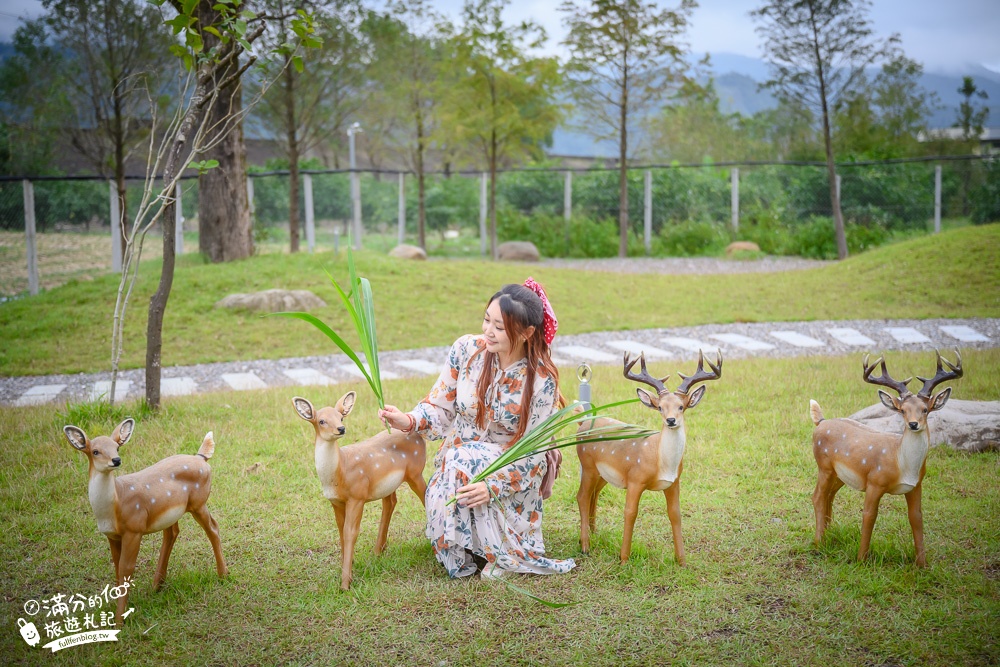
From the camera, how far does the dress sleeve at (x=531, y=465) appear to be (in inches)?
145

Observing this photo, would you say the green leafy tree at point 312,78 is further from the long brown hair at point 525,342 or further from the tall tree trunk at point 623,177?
the long brown hair at point 525,342

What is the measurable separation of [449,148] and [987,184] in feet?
41.2

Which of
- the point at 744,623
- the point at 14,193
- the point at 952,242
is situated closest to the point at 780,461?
the point at 744,623

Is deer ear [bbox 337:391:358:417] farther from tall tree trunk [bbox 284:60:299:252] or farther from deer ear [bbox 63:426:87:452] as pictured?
tall tree trunk [bbox 284:60:299:252]

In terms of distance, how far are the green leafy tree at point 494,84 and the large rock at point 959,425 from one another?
1185cm

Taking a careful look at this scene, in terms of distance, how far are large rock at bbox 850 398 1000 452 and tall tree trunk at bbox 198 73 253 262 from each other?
9.88 meters

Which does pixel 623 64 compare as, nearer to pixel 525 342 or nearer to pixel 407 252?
pixel 407 252

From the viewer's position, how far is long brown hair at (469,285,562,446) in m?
3.63

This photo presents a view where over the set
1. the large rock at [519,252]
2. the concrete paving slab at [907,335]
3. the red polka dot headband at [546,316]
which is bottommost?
the concrete paving slab at [907,335]

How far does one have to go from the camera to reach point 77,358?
8891mm

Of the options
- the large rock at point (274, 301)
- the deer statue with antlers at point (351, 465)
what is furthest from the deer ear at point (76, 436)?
the large rock at point (274, 301)

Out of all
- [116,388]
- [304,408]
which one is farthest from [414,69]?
[304,408]

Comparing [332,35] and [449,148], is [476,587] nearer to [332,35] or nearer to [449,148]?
[332,35]

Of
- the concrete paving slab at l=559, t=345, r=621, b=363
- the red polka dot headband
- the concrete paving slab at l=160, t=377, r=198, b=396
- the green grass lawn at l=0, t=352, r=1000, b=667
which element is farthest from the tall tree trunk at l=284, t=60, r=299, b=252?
the red polka dot headband
